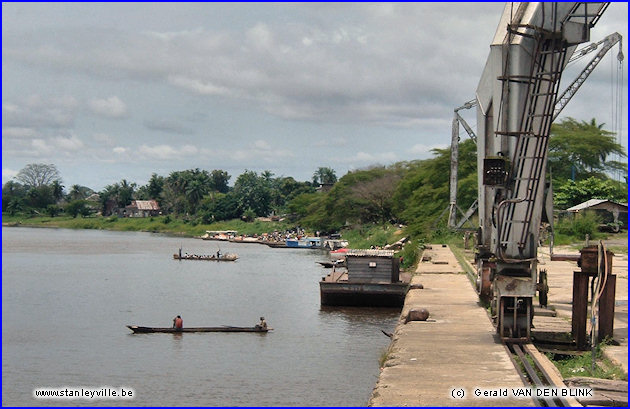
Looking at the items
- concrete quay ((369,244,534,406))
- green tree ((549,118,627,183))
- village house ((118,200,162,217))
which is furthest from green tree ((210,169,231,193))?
concrete quay ((369,244,534,406))

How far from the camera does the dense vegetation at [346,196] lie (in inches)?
2486

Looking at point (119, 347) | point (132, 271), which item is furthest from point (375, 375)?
point (132, 271)

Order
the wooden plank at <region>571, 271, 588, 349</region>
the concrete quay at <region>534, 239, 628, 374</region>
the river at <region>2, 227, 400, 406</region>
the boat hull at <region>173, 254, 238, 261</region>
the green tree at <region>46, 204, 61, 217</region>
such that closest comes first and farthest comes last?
the concrete quay at <region>534, 239, 628, 374</region>, the wooden plank at <region>571, 271, 588, 349</region>, the river at <region>2, 227, 400, 406</region>, the boat hull at <region>173, 254, 238, 261</region>, the green tree at <region>46, 204, 61, 217</region>

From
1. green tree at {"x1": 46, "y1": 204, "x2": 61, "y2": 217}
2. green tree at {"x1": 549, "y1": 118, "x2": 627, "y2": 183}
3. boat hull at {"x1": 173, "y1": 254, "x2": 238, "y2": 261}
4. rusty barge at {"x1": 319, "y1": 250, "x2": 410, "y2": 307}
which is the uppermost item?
green tree at {"x1": 549, "y1": 118, "x2": 627, "y2": 183}

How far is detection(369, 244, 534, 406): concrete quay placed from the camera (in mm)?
12793

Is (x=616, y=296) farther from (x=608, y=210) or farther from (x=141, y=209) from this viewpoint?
(x=141, y=209)

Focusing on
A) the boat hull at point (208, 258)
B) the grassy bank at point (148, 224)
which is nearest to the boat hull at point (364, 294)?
the boat hull at point (208, 258)

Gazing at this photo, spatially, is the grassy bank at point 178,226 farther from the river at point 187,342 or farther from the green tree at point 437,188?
the river at point 187,342

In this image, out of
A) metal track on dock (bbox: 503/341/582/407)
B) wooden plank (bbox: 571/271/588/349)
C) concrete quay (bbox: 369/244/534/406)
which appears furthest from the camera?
wooden plank (bbox: 571/271/588/349)

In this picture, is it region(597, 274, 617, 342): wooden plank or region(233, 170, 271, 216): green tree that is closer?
region(597, 274, 617, 342): wooden plank

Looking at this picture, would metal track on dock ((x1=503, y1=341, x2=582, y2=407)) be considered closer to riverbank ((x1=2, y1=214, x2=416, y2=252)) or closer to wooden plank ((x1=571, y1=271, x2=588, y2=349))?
wooden plank ((x1=571, y1=271, x2=588, y2=349))

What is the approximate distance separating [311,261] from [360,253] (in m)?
34.1

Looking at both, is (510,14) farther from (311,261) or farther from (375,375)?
(311,261)

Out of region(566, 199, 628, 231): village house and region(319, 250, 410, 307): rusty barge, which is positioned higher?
region(566, 199, 628, 231): village house
